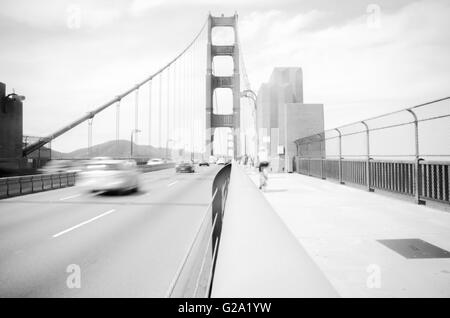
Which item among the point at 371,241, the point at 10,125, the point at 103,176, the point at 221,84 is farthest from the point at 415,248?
the point at 221,84

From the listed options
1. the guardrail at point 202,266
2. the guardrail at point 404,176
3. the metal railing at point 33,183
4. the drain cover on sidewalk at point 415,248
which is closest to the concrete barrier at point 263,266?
the guardrail at point 202,266

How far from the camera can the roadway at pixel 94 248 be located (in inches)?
133

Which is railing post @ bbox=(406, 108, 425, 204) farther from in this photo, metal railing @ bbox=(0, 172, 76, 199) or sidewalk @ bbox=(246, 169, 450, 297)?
metal railing @ bbox=(0, 172, 76, 199)

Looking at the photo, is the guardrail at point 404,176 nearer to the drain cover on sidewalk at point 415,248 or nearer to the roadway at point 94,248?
the drain cover on sidewalk at point 415,248

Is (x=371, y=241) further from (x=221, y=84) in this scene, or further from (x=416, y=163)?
(x=221, y=84)

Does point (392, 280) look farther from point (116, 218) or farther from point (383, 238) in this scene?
point (116, 218)

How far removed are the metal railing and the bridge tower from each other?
38.7m

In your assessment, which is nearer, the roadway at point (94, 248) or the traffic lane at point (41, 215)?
the roadway at point (94, 248)

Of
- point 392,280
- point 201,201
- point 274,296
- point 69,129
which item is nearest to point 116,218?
point 201,201

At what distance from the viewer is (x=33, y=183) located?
1394 centimetres

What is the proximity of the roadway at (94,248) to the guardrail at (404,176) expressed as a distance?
5767 millimetres

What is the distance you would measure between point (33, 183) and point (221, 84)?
5215cm

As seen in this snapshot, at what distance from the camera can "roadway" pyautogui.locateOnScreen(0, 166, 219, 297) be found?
11.1ft

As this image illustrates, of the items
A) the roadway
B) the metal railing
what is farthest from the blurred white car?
the metal railing
